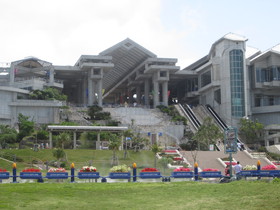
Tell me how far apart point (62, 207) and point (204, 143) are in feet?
157

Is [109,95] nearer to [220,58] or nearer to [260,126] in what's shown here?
[220,58]

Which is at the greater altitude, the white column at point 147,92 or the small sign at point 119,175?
the white column at point 147,92

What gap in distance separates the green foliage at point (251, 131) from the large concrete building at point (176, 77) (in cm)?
256

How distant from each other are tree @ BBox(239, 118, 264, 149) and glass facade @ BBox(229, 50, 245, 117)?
6033 mm

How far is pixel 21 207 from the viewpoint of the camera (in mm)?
14359

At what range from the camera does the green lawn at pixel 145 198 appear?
579 inches

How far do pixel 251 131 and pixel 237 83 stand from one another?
12199mm

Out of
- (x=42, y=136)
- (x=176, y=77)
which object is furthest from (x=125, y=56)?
(x=42, y=136)

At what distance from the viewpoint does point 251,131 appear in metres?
69.6

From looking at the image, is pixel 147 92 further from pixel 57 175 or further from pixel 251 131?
pixel 57 175

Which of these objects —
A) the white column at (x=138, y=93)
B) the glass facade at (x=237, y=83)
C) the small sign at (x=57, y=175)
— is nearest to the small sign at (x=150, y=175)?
the small sign at (x=57, y=175)

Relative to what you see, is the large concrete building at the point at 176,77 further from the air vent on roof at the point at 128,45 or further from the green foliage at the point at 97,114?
the green foliage at the point at 97,114

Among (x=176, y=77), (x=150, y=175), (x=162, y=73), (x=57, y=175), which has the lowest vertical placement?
(x=150, y=175)

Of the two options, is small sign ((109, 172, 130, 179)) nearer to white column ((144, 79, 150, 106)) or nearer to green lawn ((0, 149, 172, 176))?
green lawn ((0, 149, 172, 176))
